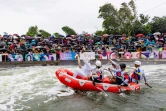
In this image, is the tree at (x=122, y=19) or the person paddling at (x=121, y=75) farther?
the tree at (x=122, y=19)

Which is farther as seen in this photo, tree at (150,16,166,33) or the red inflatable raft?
tree at (150,16,166,33)

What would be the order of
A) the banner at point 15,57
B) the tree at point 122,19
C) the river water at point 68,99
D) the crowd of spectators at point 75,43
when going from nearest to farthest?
the river water at point 68,99 → the banner at point 15,57 → the crowd of spectators at point 75,43 → the tree at point 122,19

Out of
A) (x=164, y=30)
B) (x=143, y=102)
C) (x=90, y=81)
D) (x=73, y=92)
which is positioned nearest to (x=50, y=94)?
(x=73, y=92)

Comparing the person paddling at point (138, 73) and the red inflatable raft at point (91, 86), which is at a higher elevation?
the person paddling at point (138, 73)

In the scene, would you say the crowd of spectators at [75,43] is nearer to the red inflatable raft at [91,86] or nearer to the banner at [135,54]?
the banner at [135,54]

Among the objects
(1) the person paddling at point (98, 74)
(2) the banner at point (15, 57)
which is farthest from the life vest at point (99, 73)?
(2) the banner at point (15, 57)

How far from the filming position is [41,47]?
22.1 meters

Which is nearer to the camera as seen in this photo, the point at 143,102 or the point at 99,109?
the point at 99,109

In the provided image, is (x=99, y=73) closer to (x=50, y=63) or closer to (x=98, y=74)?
(x=98, y=74)

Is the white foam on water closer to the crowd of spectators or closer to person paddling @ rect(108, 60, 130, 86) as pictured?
person paddling @ rect(108, 60, 130, 86)

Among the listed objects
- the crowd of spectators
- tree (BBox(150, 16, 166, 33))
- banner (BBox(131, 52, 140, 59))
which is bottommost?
banner (BBox(131, 52, 140, 59))

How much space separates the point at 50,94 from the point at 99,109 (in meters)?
2.95

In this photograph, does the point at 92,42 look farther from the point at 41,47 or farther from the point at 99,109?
the point at 99,109

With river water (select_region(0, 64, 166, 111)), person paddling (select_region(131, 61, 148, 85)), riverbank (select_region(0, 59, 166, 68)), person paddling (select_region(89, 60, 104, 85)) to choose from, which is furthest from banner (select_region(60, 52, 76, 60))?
person paddling (select_region(131, 61, 148, 85))
